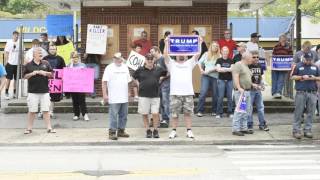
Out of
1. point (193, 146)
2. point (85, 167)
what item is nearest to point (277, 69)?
point (193, 146)

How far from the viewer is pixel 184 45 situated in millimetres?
14227

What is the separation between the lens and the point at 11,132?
14.6 metres

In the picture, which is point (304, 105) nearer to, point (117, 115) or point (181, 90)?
point (181, 90)

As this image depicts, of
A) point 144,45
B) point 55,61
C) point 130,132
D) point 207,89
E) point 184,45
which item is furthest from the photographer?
point 144,45

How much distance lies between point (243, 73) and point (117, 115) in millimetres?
2883

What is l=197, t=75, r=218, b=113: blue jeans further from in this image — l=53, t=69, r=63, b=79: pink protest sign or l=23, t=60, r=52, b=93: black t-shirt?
l=23, t=60, r=52, b=93: black t-shirt

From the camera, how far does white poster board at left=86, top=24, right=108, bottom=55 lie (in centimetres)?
1844

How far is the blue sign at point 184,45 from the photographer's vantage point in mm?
14055

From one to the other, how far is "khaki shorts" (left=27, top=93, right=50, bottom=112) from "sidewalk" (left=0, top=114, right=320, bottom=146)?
1.99 feet

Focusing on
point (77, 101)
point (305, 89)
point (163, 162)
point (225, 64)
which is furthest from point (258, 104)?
point (77, 101)

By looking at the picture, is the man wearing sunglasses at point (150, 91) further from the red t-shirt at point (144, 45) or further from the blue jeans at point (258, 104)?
the red t-shirt at point (144, 45)

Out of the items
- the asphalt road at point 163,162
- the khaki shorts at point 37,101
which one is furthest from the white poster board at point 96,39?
the asphalt road at point 163,162

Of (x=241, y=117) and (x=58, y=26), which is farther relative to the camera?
(x=58, y=26)

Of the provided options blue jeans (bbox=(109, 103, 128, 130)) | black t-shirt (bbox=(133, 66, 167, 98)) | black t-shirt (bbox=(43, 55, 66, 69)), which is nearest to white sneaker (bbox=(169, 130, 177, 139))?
black t-shirt (bbox=(133, 66, 167, 98))
